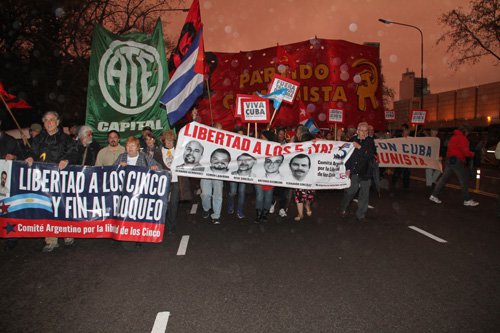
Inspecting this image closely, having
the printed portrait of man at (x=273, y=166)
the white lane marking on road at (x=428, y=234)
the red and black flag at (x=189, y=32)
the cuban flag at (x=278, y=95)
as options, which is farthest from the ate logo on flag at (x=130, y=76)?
the white lane marking on road at (x=428, y=234)

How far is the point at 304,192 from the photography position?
9266 millimetres

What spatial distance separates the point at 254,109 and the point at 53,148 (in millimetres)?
4545

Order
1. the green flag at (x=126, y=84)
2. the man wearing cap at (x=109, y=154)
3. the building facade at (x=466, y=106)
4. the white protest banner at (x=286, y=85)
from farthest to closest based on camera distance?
the building facade at (x=466, y=106)
the white protest banner at (x=286, y=85)
the green flag at (x=126, y=84)
the man wearing cap at (x=109, y=154)

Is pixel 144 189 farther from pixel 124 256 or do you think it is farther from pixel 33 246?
pixel 33 246

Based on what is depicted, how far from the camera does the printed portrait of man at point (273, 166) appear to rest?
28.5 feet

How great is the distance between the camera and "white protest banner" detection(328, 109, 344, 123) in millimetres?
14688

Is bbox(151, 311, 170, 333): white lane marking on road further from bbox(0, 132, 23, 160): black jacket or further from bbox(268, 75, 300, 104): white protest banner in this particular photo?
bbox(268, 75, 300, 104): white protest banner

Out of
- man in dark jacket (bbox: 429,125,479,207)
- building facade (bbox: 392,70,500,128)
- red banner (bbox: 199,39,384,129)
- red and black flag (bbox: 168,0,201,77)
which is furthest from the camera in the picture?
building facade (bbox: 392,70,500,128)

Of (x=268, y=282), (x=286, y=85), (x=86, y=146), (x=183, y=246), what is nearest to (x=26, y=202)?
(x=86, y=146)

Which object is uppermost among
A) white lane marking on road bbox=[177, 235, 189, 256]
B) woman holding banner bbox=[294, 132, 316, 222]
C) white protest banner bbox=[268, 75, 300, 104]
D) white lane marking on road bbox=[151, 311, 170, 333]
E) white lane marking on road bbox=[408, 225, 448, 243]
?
white protest banner bbox=[268, 75, 300, 104]

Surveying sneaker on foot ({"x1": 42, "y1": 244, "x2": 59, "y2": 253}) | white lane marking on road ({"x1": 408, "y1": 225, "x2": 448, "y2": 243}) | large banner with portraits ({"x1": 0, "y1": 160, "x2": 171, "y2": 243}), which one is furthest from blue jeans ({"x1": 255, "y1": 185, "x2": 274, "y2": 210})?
sneaker on foot ({"x1": 42, "y1": 244, "x2": 59, "y2": 253})

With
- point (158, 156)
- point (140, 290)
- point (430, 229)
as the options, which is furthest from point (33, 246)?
point (430, 229)

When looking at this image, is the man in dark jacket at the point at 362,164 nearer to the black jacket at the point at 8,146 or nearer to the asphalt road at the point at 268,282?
the asphalt road at the point at 268,282

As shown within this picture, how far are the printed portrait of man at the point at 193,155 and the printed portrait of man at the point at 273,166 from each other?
4.21 feet
